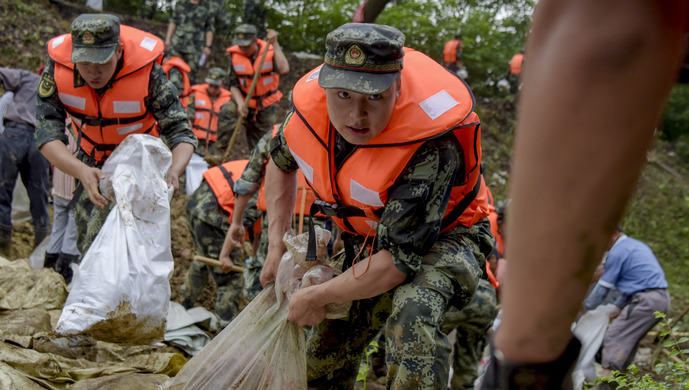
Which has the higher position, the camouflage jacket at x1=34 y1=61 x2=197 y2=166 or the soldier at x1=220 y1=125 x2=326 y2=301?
the camouflage jacket at x1=34 y1=61 x2=197 y2=166

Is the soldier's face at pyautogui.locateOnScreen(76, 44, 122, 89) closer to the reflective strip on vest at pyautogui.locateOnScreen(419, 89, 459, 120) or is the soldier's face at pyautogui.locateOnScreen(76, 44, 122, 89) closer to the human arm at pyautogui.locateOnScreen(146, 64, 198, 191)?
the human arm at pyautogui.locateOnScreen(146, 64, 198, 191)

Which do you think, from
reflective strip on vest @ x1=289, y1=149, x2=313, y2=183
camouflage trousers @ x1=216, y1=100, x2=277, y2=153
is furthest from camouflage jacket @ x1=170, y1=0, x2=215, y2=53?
reflective strip on vest @ x1=289, y1=149, x2=313, y2=183

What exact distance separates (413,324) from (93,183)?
2470 millimetres

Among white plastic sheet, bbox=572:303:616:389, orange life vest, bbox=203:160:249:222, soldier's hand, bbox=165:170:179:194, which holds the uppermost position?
soldier's hand, bbox=165:170:179:194

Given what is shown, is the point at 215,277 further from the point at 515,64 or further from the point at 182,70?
the point at 515,64

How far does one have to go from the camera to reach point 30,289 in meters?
4.66

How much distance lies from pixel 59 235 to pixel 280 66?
438 centimetres

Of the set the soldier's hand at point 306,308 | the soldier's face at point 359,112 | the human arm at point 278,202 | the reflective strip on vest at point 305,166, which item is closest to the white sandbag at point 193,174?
the human arm at point 278,202

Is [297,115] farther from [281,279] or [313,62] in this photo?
[313,62]

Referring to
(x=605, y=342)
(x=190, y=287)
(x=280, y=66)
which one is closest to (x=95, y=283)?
(x=190, y=287)

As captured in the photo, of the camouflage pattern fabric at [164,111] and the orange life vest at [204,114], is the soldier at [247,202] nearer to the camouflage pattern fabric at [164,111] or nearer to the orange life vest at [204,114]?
the camouflage pattern fabric at [164,111]

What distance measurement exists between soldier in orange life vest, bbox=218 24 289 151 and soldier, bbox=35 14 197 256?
4651mm

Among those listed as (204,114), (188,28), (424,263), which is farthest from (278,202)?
(188,28)

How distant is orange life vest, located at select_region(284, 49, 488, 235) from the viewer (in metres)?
2.64
